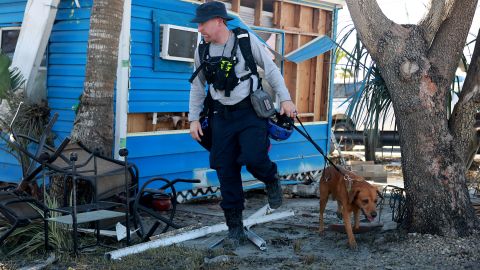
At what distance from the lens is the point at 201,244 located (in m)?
5.27

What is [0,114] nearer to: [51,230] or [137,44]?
[137,44]

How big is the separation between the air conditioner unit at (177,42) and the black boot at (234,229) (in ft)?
9.53

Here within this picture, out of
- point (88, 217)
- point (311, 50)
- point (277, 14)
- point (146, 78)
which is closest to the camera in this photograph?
point (88, 217)

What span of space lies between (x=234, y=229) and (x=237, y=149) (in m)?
0.67

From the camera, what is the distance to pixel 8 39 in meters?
8.10

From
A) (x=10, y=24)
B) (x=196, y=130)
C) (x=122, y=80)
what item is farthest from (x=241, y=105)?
(x=10, y=24)

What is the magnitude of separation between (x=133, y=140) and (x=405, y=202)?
3367 millimetres

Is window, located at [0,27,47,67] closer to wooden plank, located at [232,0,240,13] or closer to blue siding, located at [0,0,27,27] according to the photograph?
→ blue siding, located at [0,0,27,27]

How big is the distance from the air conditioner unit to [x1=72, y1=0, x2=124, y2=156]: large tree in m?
1.36

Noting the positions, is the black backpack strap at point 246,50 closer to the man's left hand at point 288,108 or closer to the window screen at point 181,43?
the man's left hand at point 288,108

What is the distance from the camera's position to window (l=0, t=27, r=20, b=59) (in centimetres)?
800

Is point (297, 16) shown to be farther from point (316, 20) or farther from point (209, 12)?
point (209, 12)

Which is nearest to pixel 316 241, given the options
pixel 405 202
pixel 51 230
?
pixel 405 202

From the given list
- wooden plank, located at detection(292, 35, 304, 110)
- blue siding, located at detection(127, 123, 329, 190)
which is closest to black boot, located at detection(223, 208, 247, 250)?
blue siding, located at detection(127, 123, 329, 190)
